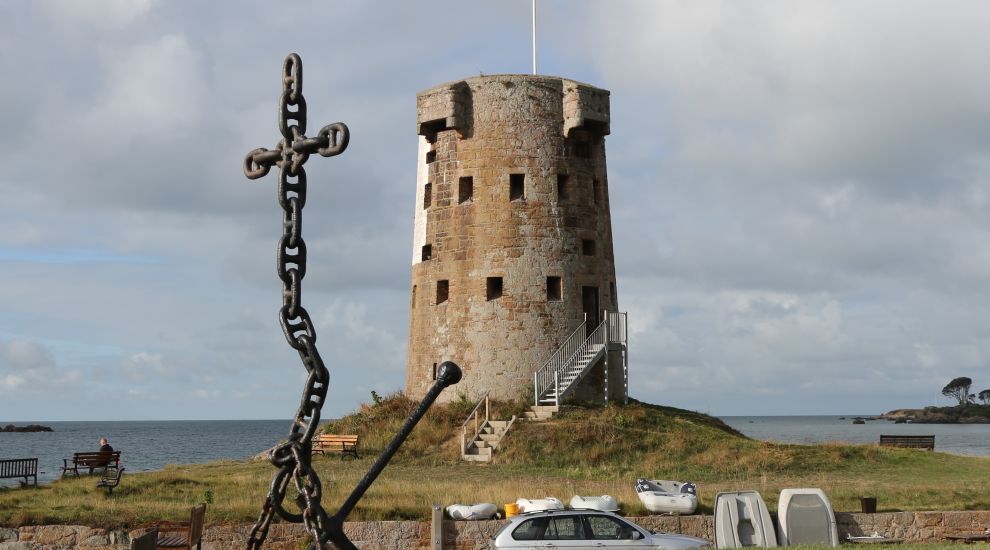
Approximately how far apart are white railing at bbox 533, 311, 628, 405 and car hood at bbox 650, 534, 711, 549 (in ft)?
60.0

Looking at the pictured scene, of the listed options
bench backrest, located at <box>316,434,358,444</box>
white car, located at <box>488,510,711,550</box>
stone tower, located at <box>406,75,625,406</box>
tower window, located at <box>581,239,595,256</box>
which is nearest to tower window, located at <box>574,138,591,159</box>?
stone tower, located at <box>406,75,625,406</box>

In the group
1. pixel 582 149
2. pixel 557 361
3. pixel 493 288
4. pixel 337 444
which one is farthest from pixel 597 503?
pixel 582 149

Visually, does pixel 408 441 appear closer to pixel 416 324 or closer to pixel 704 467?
pixel 416 324

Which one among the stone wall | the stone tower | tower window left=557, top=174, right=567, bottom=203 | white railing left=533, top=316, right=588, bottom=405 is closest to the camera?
the stone wall

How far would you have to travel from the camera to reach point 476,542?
1789 cm

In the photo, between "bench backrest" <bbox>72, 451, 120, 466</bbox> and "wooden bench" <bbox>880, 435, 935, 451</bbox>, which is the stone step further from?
"wooden bench" <bbox>880, 435, 935, 451</bbox>

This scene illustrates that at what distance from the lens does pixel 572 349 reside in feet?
119

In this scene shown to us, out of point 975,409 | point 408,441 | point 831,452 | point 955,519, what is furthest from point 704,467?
point 975,409

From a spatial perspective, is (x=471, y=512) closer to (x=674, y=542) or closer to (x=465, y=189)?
(x=674, y=542)

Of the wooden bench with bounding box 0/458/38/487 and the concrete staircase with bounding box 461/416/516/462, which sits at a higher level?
the concrete staircase with bounding box 461/416/516/462

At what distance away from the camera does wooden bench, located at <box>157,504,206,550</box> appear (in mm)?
16594

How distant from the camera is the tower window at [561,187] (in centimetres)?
3690

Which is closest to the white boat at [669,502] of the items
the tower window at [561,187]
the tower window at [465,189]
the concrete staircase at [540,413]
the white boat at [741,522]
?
the white boat at [741,522]

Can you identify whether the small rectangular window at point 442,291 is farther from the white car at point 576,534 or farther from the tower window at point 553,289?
the white car at point 576,534
